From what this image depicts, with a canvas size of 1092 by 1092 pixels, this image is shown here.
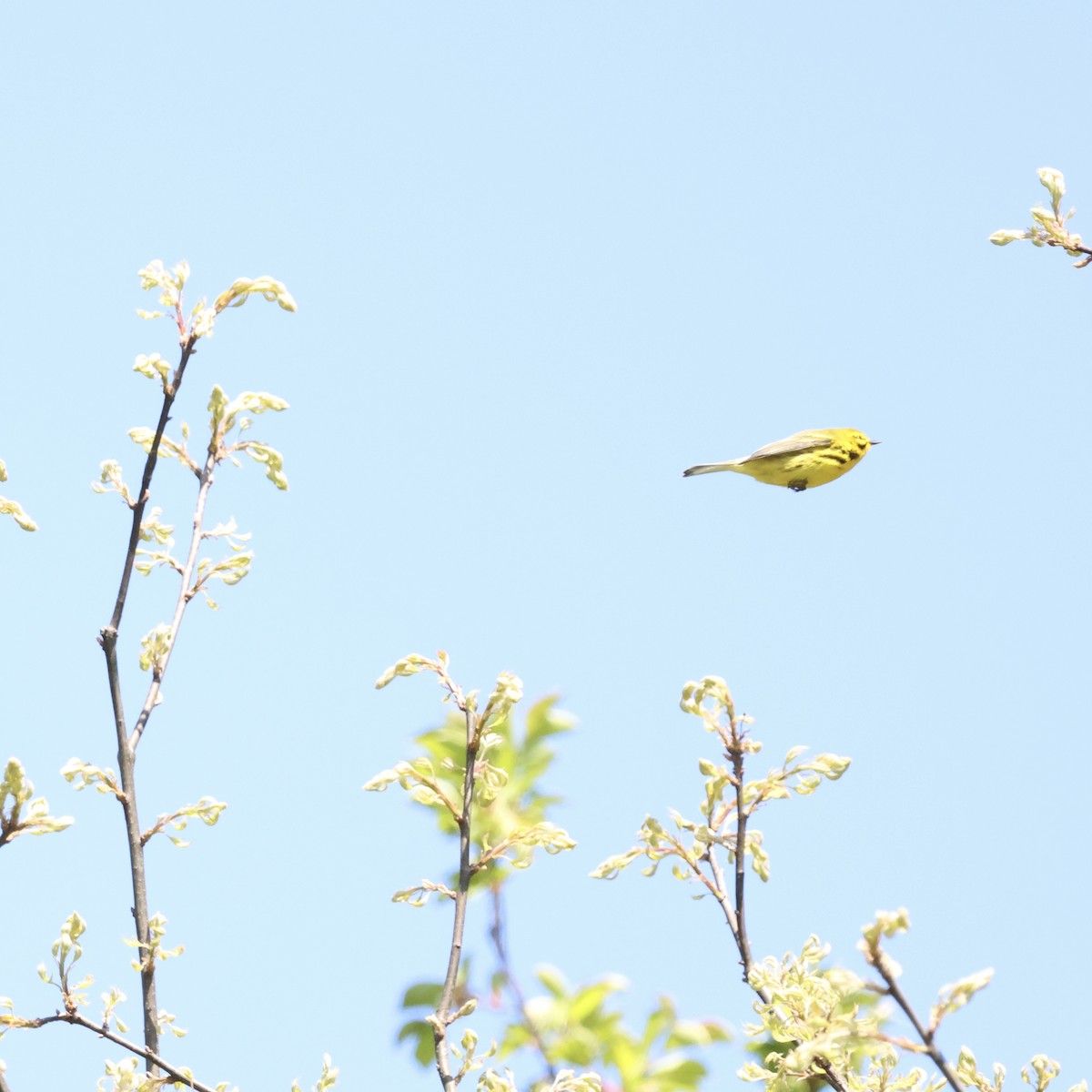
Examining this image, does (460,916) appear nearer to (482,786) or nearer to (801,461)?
(482,786)

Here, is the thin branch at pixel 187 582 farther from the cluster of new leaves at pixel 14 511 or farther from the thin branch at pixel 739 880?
the thin branch at pixel 739 880

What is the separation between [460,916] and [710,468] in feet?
19.4

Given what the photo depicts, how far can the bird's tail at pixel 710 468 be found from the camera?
28.4 ft

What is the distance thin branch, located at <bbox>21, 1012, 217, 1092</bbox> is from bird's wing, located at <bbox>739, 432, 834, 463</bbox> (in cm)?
605

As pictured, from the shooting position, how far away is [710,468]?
348 inches

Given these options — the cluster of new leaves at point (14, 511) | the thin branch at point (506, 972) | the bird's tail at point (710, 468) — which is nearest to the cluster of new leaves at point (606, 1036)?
the thin branch at point (506, 972)

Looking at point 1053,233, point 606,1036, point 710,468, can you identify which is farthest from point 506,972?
point 710,468

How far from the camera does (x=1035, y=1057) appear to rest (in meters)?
4.09

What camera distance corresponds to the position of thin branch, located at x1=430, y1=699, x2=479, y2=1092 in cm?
313

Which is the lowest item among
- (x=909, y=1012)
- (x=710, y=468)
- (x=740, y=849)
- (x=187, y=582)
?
(x=909, y=1012)

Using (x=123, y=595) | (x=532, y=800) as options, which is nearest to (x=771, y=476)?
(x=532, y=800)

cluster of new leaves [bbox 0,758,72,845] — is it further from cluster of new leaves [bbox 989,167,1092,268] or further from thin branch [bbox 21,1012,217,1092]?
cluster of new leaves [bbox 989,167,1092,268]

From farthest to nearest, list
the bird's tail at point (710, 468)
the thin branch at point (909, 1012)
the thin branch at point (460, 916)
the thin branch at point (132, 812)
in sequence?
the bird's tail at point (710, 468) → the thin branch at point (132, 812) → the thin branch at point (460, 916) → the thin branch at point (909, 1012)

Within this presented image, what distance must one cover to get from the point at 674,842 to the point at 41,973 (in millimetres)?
1727
